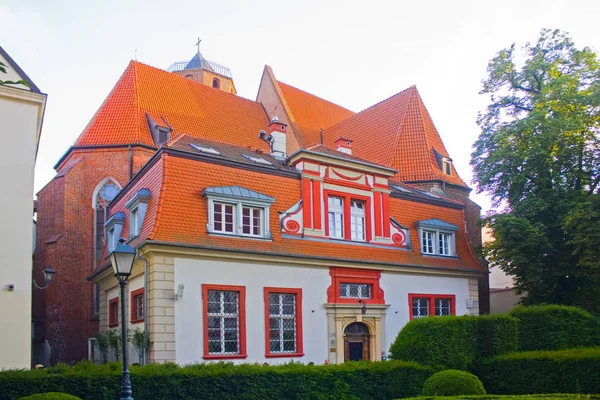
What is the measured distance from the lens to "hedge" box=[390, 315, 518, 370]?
17781mm

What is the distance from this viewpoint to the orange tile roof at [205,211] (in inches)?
721

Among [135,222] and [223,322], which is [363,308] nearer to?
[223,322]

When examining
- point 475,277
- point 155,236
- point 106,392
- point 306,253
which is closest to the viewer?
point 106,392

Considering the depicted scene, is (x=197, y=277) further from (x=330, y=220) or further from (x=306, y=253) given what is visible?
(x=330, y=220)

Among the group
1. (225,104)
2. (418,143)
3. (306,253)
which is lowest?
(306,253)

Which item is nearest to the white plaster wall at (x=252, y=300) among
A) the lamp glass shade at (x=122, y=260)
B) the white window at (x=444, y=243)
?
the lamp glass shade at (x=122, y=260)

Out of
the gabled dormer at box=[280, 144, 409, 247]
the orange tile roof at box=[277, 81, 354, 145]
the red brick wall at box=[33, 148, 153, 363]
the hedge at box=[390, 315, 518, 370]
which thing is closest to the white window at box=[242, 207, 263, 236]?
the gabled dormer at box=[280, 144, 409, 247]

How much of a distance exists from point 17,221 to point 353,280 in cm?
1066

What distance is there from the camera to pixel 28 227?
15977mm

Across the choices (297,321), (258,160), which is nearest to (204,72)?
(258,160)

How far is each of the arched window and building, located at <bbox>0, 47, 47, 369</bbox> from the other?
13105 mm

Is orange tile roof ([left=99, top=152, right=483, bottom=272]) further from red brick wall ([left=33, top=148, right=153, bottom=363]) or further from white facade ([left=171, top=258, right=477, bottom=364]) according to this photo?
red brick wall ([left=33, top=148, right=153, bottom=363])

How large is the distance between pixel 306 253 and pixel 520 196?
10899 mm

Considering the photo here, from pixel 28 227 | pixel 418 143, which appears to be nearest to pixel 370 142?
pixel 418 143
